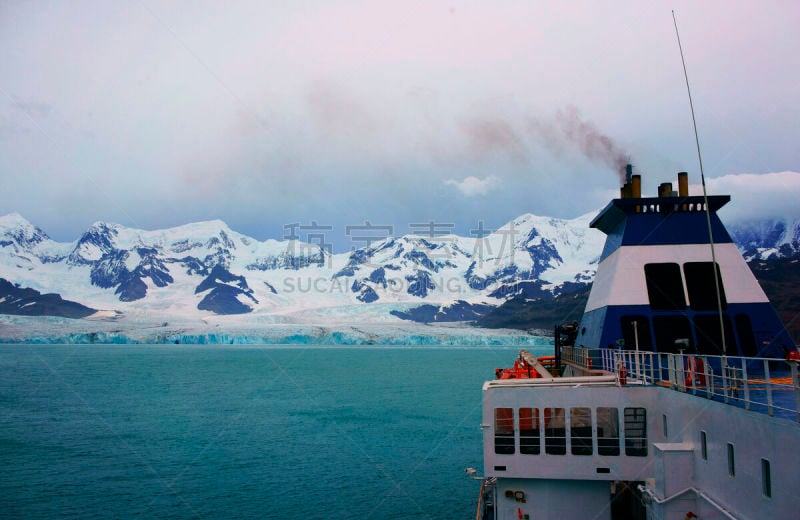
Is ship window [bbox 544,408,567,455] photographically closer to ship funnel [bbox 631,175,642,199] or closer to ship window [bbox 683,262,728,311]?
ship window [bbox 683,262,728,311]

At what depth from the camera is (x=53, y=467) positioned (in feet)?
84.3

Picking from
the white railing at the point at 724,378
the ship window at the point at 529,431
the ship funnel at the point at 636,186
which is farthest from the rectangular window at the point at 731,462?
the ship funnel at the point at 636,186

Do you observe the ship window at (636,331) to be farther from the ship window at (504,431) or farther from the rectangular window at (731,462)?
the rectangular window at (731,462)

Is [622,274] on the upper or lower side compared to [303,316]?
lower

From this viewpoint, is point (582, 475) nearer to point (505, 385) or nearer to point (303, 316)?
point (505, 385)

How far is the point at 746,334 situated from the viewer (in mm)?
14516

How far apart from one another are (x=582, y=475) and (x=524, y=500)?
1.11 metres

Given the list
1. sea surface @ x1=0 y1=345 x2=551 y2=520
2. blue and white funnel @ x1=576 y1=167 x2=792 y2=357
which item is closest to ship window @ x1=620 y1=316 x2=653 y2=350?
blue and white funnel @ x1=576 y1=167 x2=792 y2=357

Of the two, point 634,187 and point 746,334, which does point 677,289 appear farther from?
point 634,187

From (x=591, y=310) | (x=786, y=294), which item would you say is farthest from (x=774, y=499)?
(x=786, y=294)

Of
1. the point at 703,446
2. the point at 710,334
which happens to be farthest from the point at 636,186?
the point at 703,446

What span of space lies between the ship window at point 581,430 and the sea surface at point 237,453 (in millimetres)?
9725

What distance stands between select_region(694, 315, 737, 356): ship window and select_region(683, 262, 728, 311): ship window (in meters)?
0.25

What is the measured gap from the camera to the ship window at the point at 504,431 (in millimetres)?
11734
